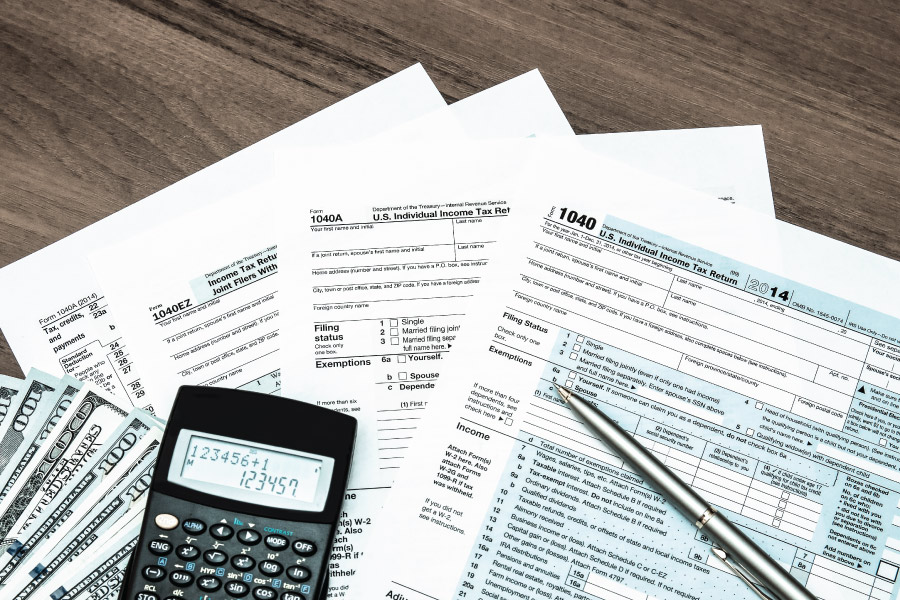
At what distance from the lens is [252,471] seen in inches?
20.2

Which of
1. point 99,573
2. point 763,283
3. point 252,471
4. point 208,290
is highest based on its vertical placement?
point 763,283

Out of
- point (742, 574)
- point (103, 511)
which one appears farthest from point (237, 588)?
point (742, 574)

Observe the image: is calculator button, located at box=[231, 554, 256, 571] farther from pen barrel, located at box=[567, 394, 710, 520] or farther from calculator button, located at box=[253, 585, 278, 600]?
pen barrel, located at box=[567, 394, 710, 520]

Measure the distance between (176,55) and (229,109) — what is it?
0.18 feet

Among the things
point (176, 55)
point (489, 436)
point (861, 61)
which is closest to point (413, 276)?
point (489, 436)

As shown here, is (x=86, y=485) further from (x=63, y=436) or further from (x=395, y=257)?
(x=395, y=257)

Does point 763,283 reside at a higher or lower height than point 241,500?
higher

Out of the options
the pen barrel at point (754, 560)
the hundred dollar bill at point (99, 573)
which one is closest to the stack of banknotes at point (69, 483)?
the hundred dollar bill at point (99, 573)

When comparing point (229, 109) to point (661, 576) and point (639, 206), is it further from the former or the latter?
point (661, 576)

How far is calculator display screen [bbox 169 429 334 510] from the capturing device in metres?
0.51

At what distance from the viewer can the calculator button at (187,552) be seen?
0.51m

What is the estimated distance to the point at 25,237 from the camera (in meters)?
0.57

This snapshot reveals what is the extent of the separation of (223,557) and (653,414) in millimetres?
304

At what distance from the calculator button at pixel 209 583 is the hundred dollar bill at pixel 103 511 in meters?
0.08
